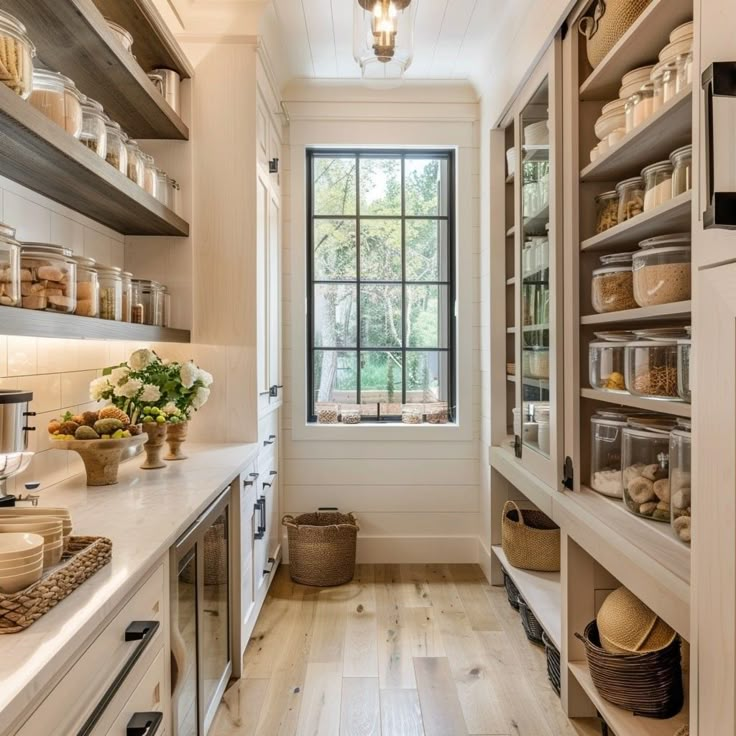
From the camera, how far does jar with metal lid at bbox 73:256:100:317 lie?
157 cm

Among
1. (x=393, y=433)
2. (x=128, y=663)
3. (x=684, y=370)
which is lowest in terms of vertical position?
(x=128, y=663)

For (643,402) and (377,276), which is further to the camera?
(377,276)

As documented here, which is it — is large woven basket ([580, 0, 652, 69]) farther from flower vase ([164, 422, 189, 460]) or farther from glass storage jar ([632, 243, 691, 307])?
flower vase ([164, 422, 189, 460])

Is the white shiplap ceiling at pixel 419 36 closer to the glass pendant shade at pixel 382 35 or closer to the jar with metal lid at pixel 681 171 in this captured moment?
the glass pendant shade at pixel 382 35

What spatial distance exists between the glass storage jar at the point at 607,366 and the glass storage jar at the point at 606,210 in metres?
0.39

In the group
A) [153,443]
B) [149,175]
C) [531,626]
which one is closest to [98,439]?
[153,443]

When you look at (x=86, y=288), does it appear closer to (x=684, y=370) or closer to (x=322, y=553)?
(x=684, y=370)

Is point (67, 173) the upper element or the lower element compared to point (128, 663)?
upper

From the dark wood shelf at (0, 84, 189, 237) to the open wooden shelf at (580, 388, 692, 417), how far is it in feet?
5.21

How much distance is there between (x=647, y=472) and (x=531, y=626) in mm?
1172

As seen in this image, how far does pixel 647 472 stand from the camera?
162 centimetres

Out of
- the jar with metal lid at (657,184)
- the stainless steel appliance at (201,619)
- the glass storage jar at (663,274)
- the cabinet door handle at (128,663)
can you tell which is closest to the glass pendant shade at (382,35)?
the jar with metal lid at (657,184)

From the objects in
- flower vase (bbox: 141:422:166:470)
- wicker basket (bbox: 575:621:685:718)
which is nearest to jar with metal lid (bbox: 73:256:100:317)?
flower vase (bbox: 141:422:166:470)

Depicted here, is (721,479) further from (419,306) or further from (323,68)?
(323,68)
